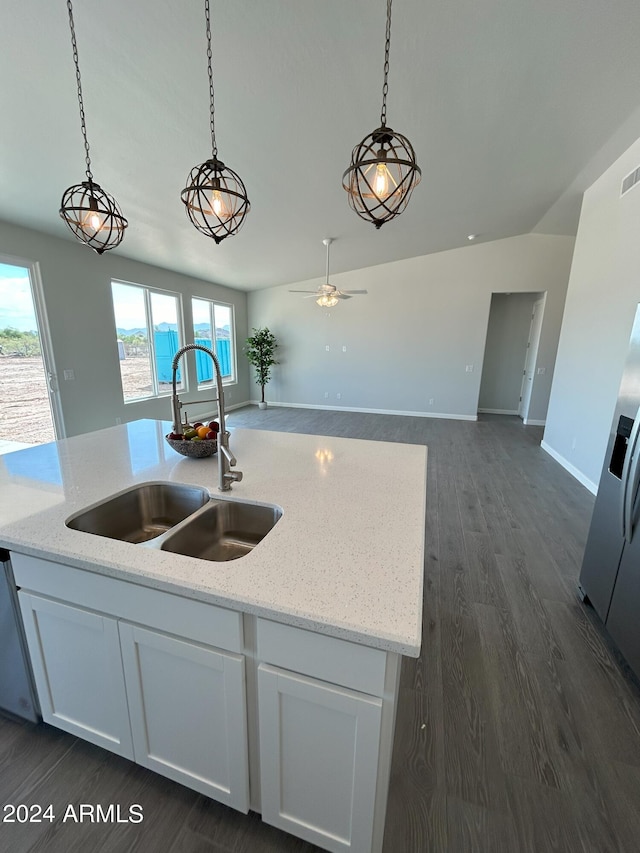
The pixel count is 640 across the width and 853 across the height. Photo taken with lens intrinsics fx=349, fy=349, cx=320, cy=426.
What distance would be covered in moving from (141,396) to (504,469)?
5.30 meters

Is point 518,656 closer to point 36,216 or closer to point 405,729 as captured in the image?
point 405,729

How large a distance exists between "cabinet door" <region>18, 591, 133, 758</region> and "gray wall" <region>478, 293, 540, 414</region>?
25.8 ft

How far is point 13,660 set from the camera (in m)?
1.23

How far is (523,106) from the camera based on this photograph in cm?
263

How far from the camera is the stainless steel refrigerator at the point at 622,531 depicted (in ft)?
5.10

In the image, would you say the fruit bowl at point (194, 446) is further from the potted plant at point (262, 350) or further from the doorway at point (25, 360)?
the potted plant at point (262, 350)

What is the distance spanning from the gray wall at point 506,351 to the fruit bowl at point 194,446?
7.16 m

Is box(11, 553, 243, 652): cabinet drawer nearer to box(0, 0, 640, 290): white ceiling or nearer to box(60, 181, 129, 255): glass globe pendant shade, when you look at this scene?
box(60, 181, 129, 255): glass globe pendant shade

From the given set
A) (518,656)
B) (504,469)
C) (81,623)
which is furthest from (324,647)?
(504,469)

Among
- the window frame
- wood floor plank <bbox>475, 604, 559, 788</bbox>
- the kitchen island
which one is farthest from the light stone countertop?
the window frame

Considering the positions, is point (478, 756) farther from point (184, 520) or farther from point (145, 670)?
point (184, 520)

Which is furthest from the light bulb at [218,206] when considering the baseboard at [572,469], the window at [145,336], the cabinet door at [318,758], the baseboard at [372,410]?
the baseboard at [372,410]

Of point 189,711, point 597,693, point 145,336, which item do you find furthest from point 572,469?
point 145,336

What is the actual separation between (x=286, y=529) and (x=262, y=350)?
686cm
